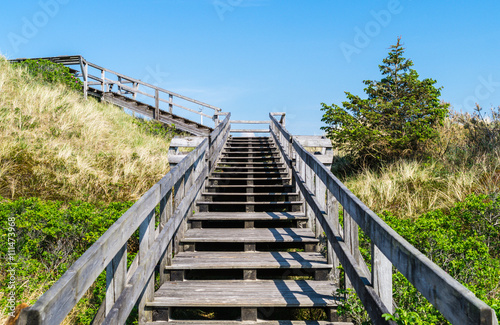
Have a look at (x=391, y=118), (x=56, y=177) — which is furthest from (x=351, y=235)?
(x=391, y=118)

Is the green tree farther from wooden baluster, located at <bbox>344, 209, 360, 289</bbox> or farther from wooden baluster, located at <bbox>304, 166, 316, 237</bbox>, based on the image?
wooden baluster, located at <bbox>344, 209, 360, 289</bbox>

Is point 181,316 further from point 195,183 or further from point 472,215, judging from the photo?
point 472,215

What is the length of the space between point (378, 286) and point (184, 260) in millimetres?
2512

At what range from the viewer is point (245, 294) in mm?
3721

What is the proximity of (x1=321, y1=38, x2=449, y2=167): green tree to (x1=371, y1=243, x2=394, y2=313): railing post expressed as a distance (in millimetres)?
8778

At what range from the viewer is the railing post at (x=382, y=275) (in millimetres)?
2586

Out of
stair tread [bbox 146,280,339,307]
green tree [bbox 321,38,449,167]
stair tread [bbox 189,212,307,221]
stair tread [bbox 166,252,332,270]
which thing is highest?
green tree [bbox 321,38,449,167]

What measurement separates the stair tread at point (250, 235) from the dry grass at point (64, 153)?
343 cm

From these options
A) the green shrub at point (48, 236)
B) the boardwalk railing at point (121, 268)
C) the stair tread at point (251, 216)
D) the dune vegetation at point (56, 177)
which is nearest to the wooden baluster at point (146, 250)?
the boardwalk railing at point (121, 268)

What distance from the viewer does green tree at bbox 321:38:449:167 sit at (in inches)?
430

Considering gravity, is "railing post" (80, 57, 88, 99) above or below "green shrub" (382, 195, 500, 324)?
above

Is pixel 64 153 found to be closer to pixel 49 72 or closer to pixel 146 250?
pixel 146 250

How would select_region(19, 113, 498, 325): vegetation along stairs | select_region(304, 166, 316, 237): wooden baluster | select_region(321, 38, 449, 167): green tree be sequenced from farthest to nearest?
select_region(321, 38, 449, 167): green tree → select_region(304, 166, 316, 237): wooden baluster → select_region(19, 113, 498, 325): vegetation along stairs

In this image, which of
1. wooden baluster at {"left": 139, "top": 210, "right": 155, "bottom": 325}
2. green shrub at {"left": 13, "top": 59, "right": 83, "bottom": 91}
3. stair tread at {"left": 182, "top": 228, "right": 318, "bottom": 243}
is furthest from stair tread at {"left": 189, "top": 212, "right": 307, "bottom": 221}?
green shrub at {"left": 13, "top": 59, "right": 83, "bottom": 91}
